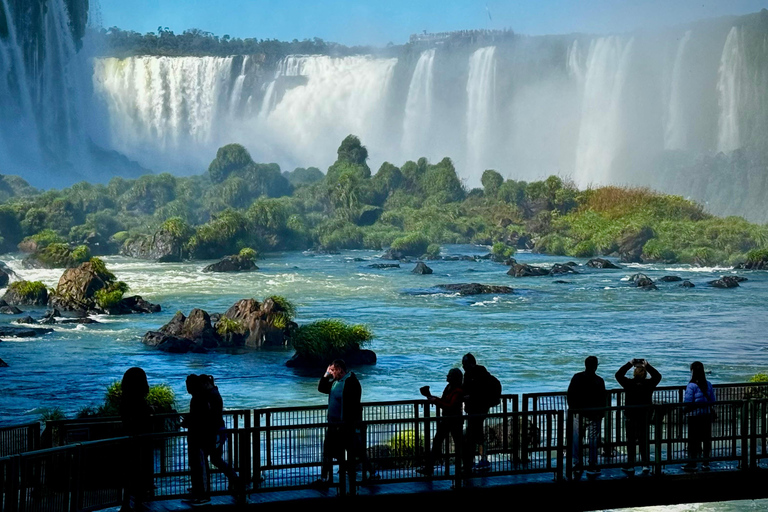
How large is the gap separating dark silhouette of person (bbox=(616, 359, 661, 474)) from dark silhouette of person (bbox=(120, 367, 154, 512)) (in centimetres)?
550

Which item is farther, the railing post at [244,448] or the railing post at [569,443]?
the railing post at [569,443]

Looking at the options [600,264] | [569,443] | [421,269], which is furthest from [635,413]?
[600,264]

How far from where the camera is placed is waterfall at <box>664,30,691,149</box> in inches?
5340

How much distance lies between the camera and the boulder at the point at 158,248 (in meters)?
77.6

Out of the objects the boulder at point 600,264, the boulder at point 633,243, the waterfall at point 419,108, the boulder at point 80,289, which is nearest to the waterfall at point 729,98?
the waterfall at point 419,108

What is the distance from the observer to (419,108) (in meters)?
161

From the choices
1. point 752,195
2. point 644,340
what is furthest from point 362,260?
point 752,195

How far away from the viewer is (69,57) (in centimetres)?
14088

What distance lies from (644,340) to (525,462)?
31519 millimetres

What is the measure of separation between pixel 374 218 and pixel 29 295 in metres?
52.4

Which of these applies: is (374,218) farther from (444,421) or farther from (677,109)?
(444,421)

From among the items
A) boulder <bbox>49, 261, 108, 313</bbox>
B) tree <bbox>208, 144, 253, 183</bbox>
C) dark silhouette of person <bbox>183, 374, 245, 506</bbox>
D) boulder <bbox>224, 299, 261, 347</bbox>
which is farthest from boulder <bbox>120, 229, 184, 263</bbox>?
dark silhouette of person <bbox>183, 374, 245, 506</bbox>

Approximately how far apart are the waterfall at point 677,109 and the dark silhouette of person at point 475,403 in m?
125

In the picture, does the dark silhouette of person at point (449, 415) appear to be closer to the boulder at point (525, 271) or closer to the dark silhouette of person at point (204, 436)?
the dark silhouette of person at point (204, 436)
